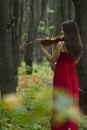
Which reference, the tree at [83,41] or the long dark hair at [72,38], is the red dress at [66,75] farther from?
the tree at [83,41]

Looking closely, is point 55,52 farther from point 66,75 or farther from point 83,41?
point 83,41

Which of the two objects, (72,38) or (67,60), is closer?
(72,38)

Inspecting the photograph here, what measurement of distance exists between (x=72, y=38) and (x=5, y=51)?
1.68 meters

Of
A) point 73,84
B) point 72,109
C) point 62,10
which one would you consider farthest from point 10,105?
point 62,10

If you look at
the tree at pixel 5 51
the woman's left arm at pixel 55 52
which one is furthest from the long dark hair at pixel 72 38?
the tree at pixel 5 51

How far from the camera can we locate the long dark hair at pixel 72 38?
523 cm

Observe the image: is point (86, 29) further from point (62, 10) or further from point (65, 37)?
point (62, 10)

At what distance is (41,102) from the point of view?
3.11 ft

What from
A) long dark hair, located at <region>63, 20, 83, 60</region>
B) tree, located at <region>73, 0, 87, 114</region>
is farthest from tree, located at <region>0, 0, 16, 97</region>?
long dark hair, located at <region>63, 20, 83, 60</region>

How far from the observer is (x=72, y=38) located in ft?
17.5

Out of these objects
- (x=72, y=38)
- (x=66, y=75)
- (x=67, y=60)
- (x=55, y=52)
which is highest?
(x=72, y=38)

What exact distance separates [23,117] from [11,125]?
17.1 ft

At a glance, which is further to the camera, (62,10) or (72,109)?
(62,10)

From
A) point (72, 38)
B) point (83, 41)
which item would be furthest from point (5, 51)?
point (72, 38)
